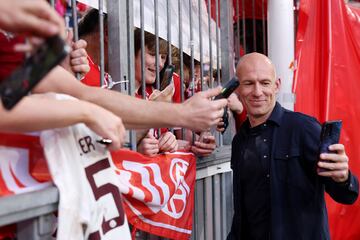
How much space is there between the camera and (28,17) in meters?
1.04

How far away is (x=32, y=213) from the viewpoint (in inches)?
60.9

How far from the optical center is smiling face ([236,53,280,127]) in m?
2.72

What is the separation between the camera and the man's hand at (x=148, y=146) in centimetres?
233

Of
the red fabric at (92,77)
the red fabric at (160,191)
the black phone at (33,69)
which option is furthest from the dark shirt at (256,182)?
the black phone at (33,69)

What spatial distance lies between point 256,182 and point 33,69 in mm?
1792

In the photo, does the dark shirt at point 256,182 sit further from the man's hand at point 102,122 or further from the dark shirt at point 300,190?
the man's hand at point 102,122

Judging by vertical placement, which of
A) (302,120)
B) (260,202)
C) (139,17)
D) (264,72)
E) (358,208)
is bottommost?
(358,208)

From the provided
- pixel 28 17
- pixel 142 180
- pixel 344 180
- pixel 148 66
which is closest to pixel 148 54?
pixel 148 66

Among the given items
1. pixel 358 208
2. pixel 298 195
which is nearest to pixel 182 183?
pixel 298 195

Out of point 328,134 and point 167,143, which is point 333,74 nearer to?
point 328,134

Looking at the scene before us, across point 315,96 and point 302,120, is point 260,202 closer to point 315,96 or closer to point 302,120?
point 302,120

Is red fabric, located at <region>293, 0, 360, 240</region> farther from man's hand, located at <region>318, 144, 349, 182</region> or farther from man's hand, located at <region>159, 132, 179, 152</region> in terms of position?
man's hand, located at <region>159, 132, 179, 152</region>

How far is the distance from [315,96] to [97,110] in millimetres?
2449

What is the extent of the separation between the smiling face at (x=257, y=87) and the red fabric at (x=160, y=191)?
1.41 ft
